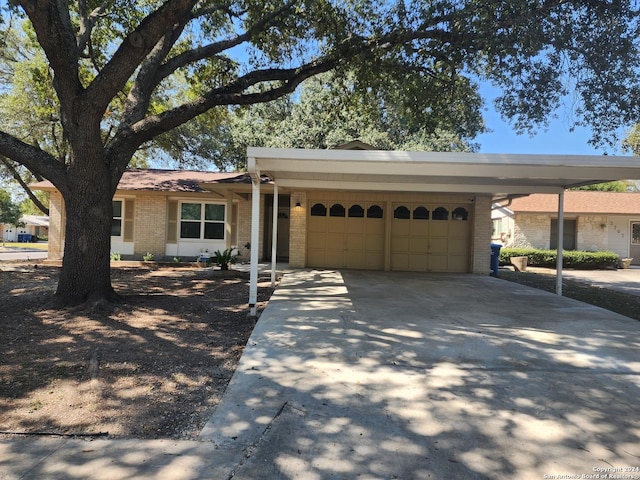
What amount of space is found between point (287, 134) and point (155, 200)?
10.6 m

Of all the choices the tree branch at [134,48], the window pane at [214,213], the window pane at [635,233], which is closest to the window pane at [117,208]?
the window pane at [214,213]

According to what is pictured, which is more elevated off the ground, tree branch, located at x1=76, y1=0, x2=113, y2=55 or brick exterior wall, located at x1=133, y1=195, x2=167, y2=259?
tree branch, located at x1=76, y1=0, x2=113, y2=55

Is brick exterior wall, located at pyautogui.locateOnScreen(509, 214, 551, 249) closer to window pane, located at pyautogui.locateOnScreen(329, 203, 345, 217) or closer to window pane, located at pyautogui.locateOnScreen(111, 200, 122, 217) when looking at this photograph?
window pane, located at pyautogui.locateOnScreen(329, 203, 345, 217)

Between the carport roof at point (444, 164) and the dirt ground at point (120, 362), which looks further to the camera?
the carport roof at point (444, 164)

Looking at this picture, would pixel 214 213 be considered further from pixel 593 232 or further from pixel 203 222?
pixel 593 232

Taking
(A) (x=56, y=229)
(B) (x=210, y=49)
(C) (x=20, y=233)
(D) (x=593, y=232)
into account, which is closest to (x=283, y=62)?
(B) (x=210, y=49)

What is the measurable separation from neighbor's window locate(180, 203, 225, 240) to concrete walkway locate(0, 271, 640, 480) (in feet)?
36.2

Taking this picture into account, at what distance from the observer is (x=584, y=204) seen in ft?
71.7

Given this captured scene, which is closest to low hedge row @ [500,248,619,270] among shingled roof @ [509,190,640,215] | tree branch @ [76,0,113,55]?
shingled roof @ [509,190,640,215]

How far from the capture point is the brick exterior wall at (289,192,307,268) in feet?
46.5

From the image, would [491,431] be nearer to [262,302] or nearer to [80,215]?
[262,302]

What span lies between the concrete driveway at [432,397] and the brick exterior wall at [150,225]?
1163 centimetres

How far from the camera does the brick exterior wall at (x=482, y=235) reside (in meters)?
14.1

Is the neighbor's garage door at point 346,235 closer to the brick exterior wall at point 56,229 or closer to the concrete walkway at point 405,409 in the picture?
the concrete walkway at point 405,409
